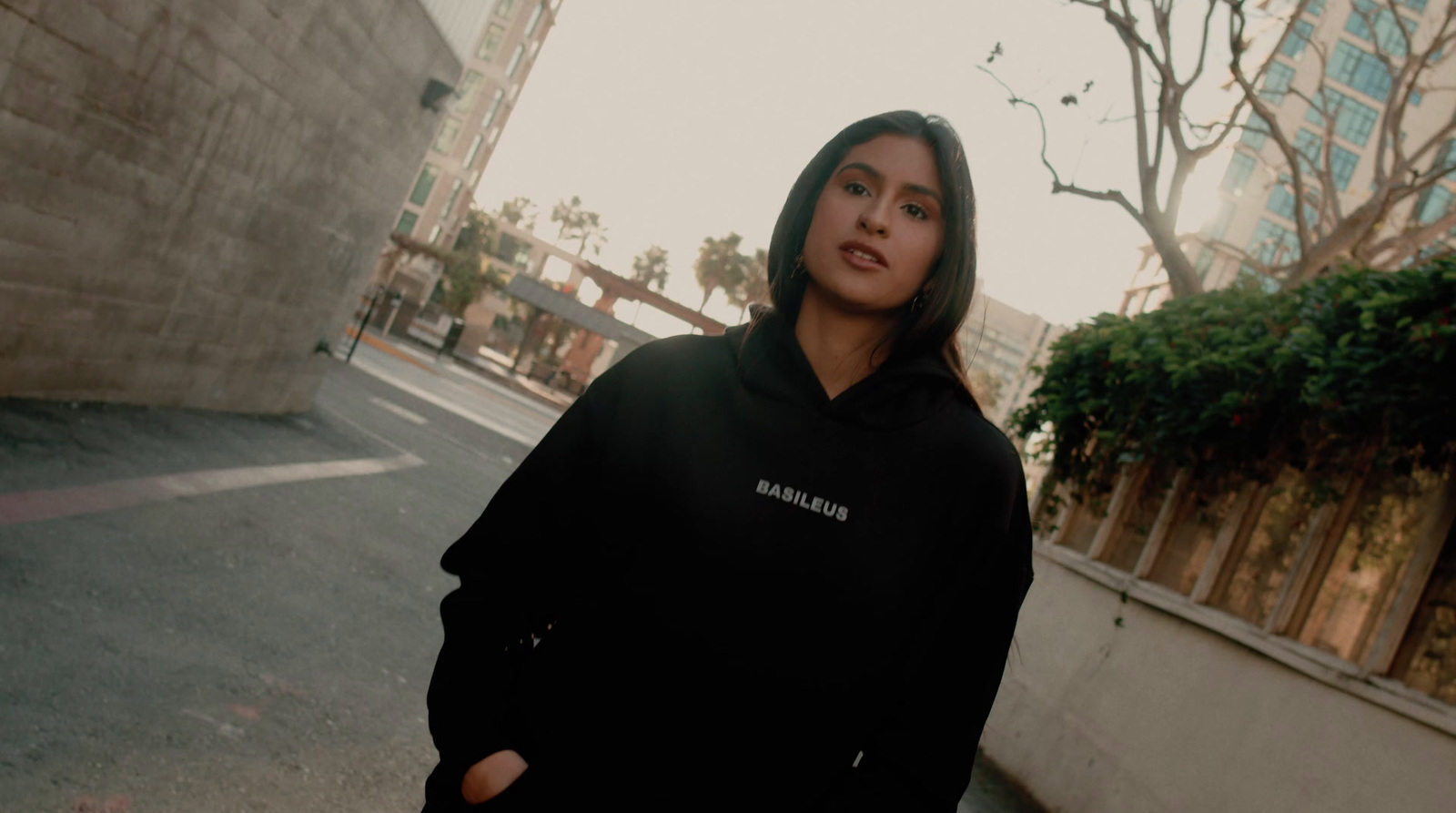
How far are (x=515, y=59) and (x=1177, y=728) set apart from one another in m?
55.8

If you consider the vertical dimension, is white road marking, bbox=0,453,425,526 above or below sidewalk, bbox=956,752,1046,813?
below

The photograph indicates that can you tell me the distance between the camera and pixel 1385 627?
5.15 metres

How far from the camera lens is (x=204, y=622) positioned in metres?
4.11

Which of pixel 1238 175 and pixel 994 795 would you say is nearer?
pixel 994 795

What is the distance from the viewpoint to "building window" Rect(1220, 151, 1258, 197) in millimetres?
52341

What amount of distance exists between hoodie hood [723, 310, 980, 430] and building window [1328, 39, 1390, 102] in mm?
56698

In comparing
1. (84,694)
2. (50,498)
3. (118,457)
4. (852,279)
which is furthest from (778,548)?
(118,457)

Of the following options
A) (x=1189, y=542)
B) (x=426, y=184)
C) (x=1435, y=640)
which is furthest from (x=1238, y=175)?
(x=1435, y=640)

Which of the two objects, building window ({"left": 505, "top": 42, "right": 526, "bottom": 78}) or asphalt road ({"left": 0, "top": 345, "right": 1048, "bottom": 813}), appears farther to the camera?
building window ({"left": 505, "top": 42, "right": 526, "bottom": 78})

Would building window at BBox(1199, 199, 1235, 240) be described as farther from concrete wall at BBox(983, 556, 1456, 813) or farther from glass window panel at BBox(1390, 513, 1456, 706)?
glass window panel at BBox(1390, 513, 1456, 706)

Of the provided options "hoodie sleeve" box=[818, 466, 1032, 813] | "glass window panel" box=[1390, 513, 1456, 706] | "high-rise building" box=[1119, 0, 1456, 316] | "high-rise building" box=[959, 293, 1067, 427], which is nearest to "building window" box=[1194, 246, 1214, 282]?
"high-rise building" box=[1119, 0, 1456, 316]

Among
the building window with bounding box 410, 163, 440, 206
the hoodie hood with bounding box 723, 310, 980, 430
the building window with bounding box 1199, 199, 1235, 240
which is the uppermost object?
the building window with bounding box 1199, 199, 1235, 240

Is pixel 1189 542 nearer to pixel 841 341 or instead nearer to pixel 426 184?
pixel 841 341

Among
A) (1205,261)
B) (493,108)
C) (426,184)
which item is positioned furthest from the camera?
(493,108)
